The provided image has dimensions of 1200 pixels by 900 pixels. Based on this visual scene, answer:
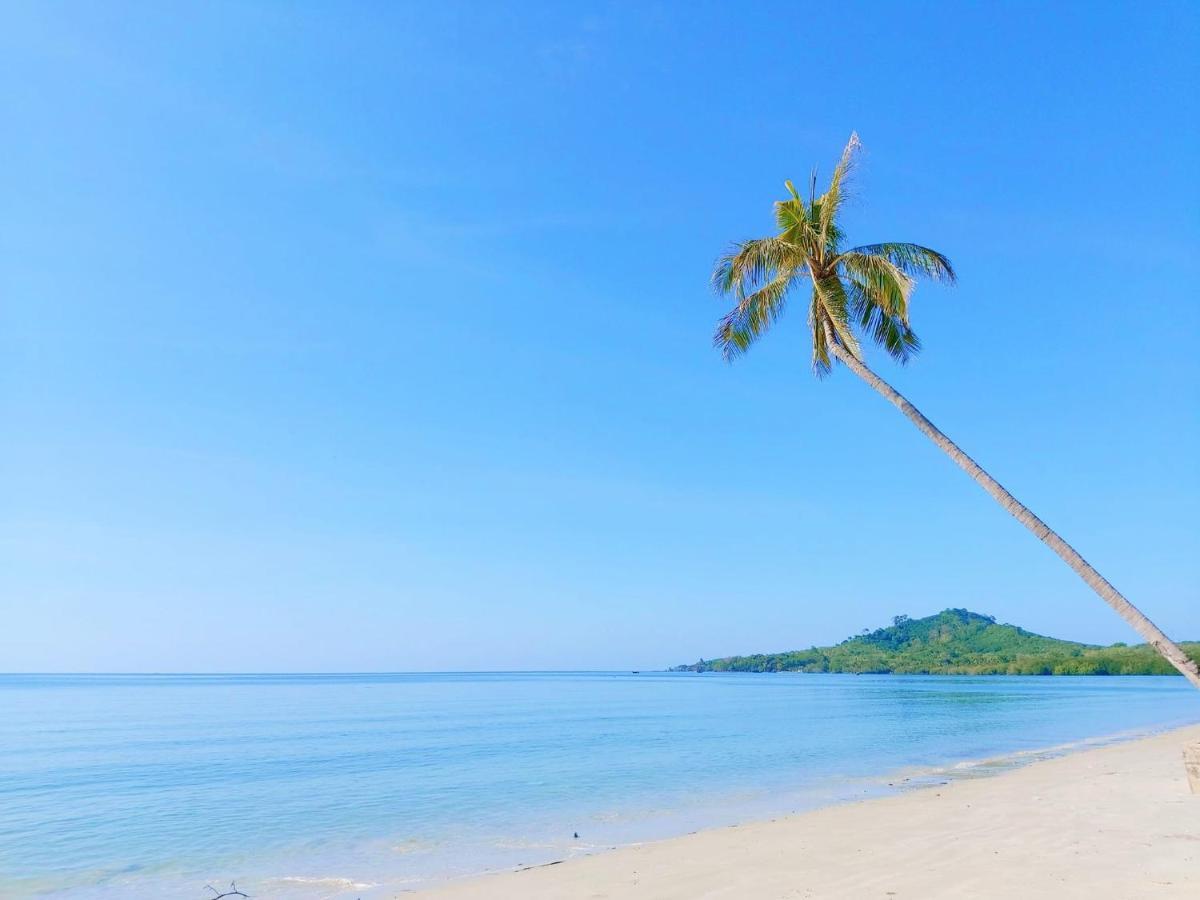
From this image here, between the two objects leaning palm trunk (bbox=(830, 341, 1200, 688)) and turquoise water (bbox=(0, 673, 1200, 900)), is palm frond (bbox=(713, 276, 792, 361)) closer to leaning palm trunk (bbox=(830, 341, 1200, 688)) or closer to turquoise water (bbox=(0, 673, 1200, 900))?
leaning palm trunk (bbox=(830, 341, 1200, 688))

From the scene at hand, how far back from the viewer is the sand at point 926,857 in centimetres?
877

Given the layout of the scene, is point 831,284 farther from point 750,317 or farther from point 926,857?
point 926,857

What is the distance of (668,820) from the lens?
52.4 ft

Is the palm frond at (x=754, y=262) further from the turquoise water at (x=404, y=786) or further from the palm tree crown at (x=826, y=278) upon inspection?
the turquoise water at (x=404, y=786)

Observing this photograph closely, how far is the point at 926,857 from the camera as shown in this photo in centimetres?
1027

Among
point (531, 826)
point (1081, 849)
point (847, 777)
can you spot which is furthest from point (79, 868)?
point (847, 777)

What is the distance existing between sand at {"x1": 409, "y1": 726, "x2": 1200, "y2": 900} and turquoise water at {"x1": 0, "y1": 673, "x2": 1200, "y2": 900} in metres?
2.08

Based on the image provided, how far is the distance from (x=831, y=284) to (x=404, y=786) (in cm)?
1698

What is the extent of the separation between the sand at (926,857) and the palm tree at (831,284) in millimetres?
5503

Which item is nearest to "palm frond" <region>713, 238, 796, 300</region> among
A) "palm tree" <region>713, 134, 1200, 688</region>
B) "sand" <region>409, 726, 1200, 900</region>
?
"palm tree" <region>713, 134, 1200, 688</region>

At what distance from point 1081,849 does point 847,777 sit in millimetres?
12029

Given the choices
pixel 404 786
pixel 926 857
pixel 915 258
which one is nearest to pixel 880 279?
pixel 915 258

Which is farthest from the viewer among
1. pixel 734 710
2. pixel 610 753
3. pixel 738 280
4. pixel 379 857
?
pixel 734 710

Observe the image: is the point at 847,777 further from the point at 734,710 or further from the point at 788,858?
the point at 734,710
